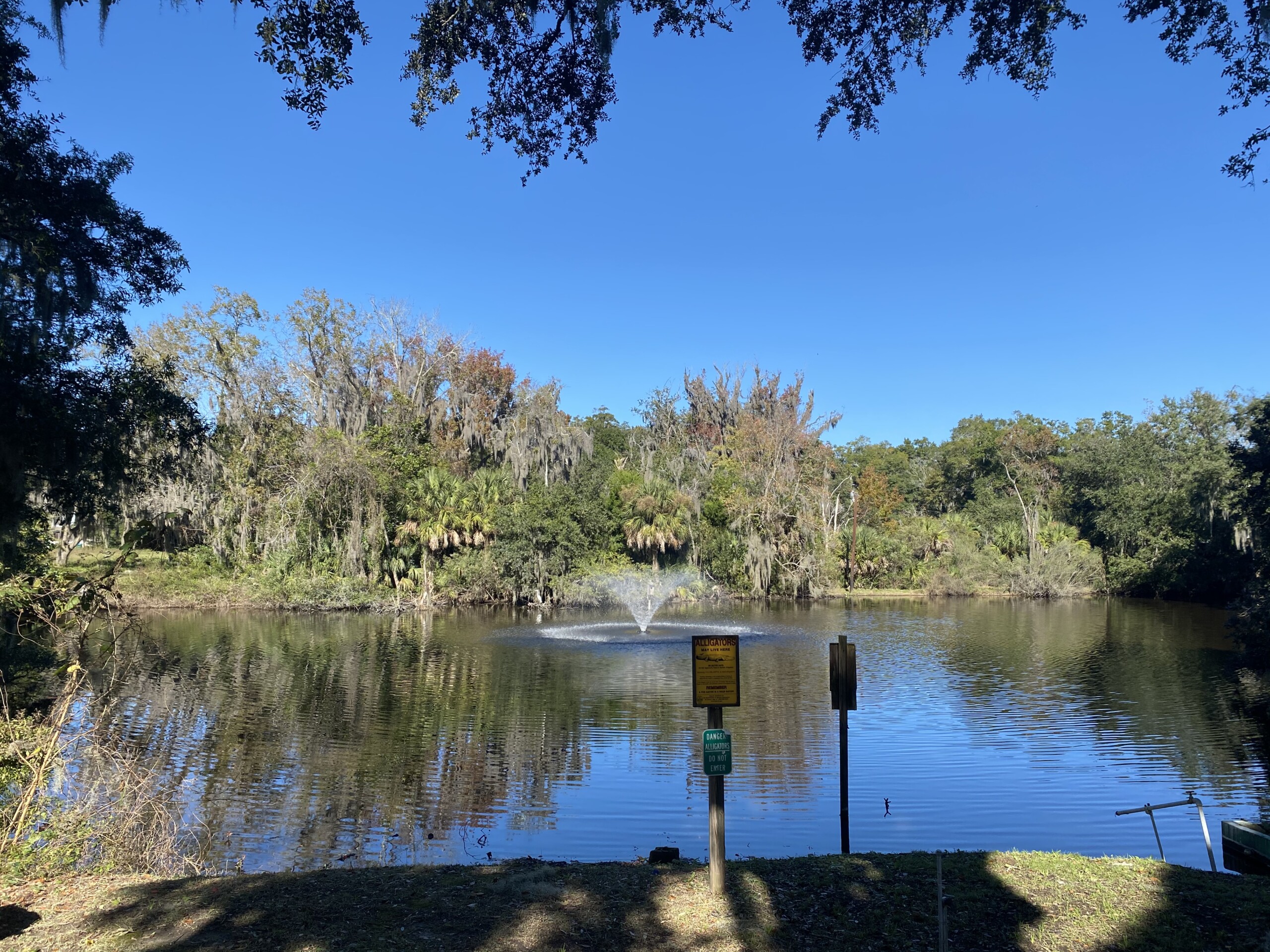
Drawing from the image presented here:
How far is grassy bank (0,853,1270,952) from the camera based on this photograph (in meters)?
4.41

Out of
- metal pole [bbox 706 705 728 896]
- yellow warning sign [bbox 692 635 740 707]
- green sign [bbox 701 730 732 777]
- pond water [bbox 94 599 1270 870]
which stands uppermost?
yellow warning sign [bbox 692 635 740 707]

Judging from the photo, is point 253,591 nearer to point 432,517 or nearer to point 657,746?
point 432,517

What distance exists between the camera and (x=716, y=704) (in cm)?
531

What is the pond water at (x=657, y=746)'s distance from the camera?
28.2ft

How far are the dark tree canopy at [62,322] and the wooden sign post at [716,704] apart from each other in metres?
7.91

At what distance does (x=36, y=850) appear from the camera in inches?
241

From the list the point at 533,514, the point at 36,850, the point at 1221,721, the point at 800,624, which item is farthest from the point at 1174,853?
the point at 533,514

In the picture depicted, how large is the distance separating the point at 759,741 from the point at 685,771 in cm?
186

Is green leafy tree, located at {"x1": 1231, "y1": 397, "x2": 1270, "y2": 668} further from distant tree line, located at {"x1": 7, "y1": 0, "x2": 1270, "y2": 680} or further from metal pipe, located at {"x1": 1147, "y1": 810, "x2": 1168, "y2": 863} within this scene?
metal pipe, located at {"x1": 1147, "y1": 810, "x2": 1168, "y2": 863}

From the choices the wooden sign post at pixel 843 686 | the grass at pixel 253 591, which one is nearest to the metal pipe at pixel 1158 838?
the wooden sign post at pixel 843 686

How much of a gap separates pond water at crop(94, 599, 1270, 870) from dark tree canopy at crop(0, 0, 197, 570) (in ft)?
13.7

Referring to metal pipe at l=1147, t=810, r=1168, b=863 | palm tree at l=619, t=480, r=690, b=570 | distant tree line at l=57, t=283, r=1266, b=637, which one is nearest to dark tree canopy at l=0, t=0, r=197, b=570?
metal pipe at l=1147, t=810, r=1168, b=863

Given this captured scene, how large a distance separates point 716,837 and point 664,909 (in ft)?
1.69

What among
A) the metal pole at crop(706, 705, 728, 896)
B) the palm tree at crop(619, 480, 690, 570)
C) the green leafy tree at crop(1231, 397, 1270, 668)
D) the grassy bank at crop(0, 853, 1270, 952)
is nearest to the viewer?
the grassy bank at crop(0, 853, 1270, 952)
